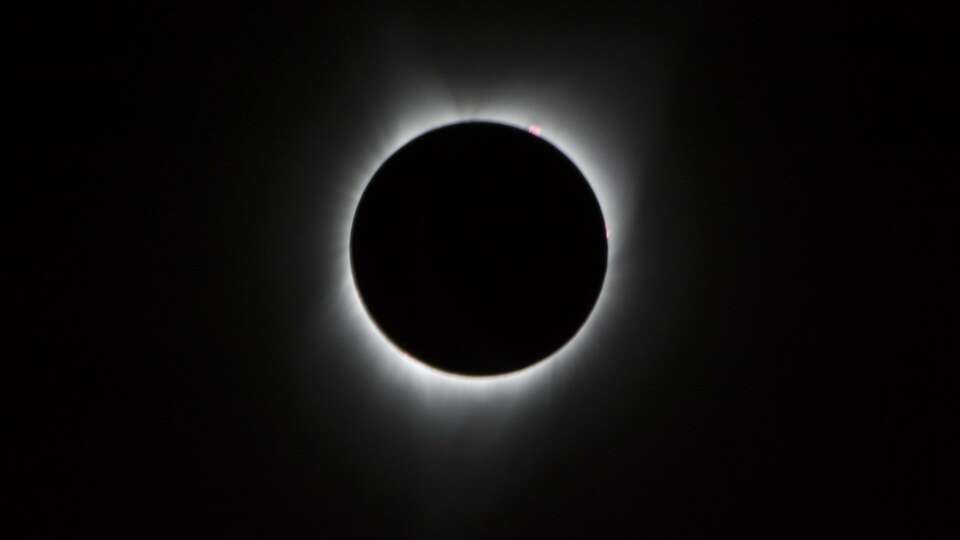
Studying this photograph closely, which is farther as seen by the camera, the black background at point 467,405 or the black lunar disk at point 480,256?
the black background at point 467,405

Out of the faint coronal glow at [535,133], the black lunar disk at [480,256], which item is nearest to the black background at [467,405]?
the faint coronal glow at [535,133]

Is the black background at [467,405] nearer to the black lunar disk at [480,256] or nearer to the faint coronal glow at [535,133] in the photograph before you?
the faint coronal glow at [535,133]

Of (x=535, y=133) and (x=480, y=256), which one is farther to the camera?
(x=535, y=133)

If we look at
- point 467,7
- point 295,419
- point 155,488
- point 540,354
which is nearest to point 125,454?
point 155,488

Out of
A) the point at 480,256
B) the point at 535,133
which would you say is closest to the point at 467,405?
the point at 480,256

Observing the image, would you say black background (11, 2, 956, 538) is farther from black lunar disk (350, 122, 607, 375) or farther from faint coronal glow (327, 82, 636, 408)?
black lunar disk (350, 122, 607, 375)

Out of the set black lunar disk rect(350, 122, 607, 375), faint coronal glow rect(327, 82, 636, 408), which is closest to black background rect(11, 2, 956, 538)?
faint coronal glow rect(327, 82, 636, 408)

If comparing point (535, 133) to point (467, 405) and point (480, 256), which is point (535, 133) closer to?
point (480, 256)
